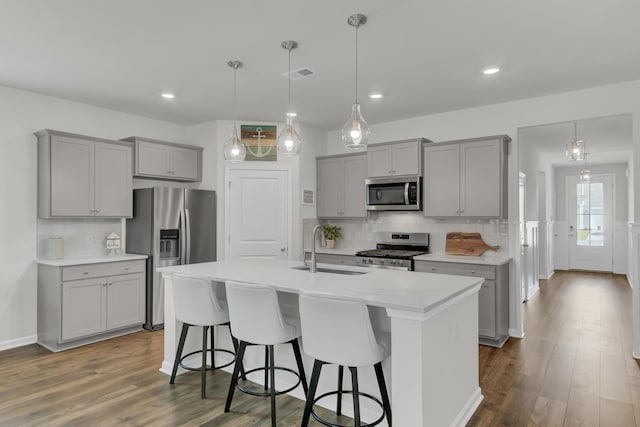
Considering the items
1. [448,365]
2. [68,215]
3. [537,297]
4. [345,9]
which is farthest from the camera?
[537,297]

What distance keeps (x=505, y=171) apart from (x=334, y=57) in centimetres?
242

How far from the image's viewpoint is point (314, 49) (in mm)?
3094

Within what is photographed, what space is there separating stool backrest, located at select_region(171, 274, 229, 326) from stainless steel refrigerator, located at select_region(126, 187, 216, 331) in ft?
6.24

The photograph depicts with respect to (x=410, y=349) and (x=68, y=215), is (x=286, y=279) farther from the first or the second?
(x=68, y=215)

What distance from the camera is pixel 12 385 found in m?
3.16

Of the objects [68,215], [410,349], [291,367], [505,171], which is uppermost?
[505,171]

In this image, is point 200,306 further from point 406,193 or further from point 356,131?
point 406,193

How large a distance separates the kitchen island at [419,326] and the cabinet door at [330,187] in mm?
2553

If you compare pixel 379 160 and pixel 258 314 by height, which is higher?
pixel 379 160

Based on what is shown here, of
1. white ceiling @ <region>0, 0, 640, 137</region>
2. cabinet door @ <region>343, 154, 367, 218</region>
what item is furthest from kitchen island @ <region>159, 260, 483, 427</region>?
cabinet door @ <region>343, 154, 367, 218</region>

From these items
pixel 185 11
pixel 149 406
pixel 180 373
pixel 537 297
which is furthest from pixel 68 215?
pixel 537 297

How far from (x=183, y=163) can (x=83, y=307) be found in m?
2.12

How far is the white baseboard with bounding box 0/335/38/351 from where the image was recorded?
4.00 m

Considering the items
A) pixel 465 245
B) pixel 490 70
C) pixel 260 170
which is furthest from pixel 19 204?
pixel 465 245
